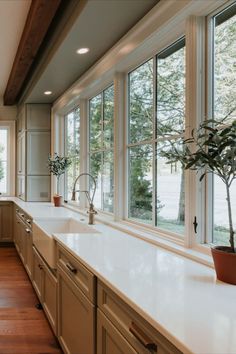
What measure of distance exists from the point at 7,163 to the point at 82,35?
4.37m

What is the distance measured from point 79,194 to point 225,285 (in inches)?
127

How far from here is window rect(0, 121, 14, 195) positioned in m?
6.49

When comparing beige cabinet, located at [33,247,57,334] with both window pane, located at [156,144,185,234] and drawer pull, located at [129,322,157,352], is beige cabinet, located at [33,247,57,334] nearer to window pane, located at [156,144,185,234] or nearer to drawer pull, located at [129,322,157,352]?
window pane, located at [156,144,185,234]

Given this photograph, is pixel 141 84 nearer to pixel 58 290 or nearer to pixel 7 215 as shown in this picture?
pixel 58 290

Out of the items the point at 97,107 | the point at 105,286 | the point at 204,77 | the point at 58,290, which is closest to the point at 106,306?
the point at 105,286

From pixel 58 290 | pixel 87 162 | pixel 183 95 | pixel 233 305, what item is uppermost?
pixel 183 95

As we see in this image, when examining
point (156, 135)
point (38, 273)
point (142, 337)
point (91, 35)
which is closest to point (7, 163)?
point (38, 273)

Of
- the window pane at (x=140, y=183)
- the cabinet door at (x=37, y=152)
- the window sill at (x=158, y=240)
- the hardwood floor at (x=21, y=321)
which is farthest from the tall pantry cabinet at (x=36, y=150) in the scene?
the window pane at (x=140, y=183)

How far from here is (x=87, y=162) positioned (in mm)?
4238

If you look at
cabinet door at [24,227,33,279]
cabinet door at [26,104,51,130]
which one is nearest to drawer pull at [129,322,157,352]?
cabinet door at [24,227,33,279]

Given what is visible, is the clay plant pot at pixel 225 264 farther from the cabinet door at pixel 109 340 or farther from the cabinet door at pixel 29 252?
the cabinet door at pixel 29 252

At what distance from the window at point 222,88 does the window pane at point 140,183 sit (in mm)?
820

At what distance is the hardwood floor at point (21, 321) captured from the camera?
2549 millimetres

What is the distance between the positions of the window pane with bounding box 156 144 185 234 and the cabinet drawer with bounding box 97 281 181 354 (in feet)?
2.87
